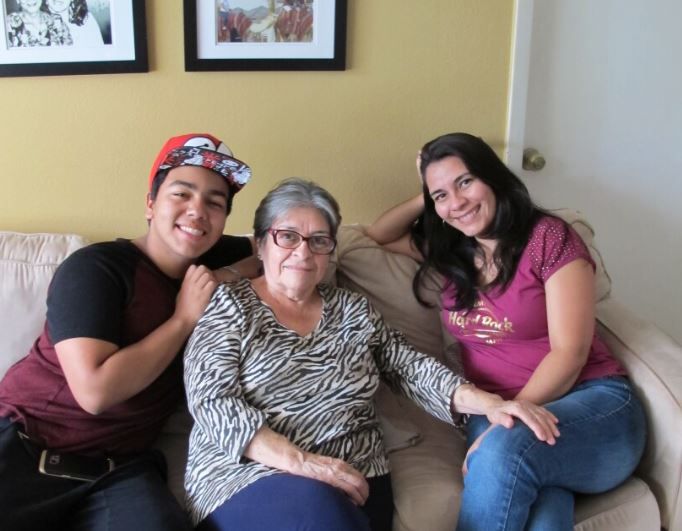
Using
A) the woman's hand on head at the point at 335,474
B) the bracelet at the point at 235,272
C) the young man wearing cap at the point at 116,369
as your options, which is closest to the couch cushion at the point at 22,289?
the young man wearing cap at the point at 116,369

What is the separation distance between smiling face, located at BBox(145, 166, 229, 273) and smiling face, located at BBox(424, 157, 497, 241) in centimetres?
57

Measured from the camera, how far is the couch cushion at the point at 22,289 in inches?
66.0

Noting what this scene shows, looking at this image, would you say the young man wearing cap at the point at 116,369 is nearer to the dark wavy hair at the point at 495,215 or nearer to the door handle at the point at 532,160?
the dark wavy hair at the point at 495,215

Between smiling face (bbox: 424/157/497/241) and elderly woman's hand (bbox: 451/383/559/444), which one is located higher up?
smiling face (bbox: 424/157/497/241)

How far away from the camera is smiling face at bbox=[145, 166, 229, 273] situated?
61.3 inches

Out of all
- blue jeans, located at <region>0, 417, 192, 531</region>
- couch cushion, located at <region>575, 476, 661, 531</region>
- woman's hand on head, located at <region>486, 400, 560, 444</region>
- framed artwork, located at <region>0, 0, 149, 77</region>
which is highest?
framed artwork, located at <region>0, 0, 149, 77</region>

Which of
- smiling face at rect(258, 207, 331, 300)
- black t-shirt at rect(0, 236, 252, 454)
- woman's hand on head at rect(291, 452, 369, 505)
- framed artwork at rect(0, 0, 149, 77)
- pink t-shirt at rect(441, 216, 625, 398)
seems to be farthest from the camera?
framed artwork at rect(0, 0, 149, 77)

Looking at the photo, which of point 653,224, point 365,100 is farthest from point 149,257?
point 653,224

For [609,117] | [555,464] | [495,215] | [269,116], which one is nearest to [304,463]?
[555,464]

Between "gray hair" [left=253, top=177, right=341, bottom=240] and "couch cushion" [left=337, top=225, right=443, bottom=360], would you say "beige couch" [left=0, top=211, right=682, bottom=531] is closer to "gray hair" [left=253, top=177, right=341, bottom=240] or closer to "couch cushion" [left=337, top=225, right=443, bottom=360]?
"couch cushion" [left=337, top=225, right=443, bottom=360]

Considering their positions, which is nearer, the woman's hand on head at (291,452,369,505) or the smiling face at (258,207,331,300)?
the woman's hand on head at (291,452,369,505)

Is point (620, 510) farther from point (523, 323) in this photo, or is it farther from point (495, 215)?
point (495, 215)

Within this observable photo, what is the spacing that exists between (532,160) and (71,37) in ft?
5.06


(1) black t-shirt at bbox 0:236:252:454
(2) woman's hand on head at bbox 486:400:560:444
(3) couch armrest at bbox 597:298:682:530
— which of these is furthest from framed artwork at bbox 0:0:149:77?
(3) couch armrest at bbox 597:298:682:530
